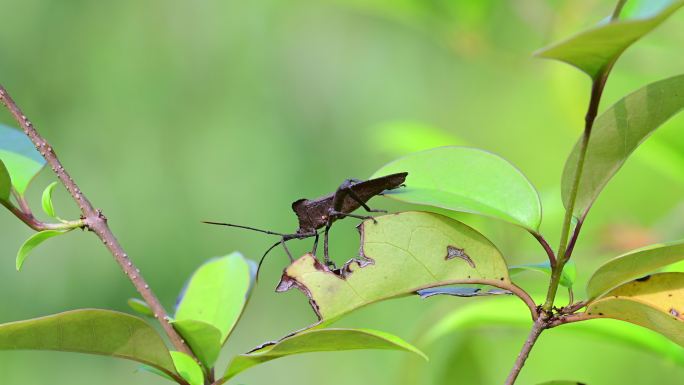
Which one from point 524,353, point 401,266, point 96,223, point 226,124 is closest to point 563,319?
point 524,353

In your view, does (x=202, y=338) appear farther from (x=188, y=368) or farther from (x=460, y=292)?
(x=460, y=292)

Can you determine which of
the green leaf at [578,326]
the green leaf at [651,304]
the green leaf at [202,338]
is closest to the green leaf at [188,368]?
the green leaf at [202,338]

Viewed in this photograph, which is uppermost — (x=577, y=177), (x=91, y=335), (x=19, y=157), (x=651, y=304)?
(x=19, y=157)

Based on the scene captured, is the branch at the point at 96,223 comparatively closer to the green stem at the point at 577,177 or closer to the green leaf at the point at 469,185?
the green leaf at the point at 469,185

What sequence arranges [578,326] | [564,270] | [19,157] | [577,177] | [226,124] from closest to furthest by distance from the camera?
1. [577,177]
2. [564,270]
3. [19,157]
4. [578,326]
5. [226,124]

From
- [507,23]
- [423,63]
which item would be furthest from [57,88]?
[507,23]

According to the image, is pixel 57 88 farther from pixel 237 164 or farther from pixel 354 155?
pixel 354 155

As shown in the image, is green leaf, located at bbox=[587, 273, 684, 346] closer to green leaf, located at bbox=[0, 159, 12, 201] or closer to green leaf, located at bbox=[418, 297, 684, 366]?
green leaf, located at bbox=[418, 297, 684, 366]
